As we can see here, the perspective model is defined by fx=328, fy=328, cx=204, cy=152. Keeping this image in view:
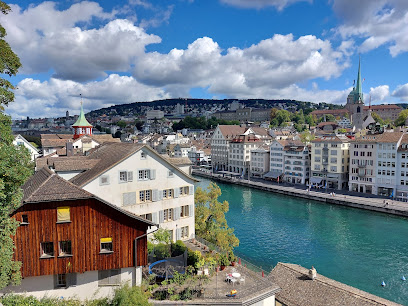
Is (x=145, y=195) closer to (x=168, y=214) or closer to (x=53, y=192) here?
(x=168, y=214)

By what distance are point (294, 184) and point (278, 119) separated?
116701 millimetres

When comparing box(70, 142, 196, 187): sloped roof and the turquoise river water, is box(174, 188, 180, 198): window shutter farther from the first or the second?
the turquoise river water

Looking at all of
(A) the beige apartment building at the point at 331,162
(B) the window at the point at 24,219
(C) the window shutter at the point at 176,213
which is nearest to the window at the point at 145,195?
(C) the window shutter at the point at 176,213

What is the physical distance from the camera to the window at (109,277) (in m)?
15.7

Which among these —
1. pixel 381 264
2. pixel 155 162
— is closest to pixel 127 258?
pixel 155 162

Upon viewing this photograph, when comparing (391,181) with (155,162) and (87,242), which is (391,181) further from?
(87,242)

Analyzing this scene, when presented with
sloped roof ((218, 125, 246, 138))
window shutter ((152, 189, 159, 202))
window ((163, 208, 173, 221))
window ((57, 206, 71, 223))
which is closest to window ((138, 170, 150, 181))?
window shutter ((152, 189, 159, 202))

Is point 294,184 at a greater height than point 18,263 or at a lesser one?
lesser

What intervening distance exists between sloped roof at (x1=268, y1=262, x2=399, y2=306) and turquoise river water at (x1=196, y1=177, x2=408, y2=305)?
23.0 ft

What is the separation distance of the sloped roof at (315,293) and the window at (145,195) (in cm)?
1096

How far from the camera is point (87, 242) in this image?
1514 cm

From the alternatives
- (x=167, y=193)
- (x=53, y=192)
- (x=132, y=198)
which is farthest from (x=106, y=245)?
(x=167, y=193)

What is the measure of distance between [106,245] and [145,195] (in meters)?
8.39

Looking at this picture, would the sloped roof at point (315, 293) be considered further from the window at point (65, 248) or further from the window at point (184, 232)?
the window at point (65, 248)
